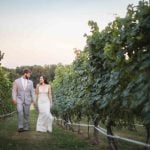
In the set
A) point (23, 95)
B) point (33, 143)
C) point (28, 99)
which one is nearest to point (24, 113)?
point (28, 99)

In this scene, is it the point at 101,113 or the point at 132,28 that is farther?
the point at 101,113

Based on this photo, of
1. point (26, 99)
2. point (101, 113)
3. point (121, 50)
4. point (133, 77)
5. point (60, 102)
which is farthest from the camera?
point (60, 102)

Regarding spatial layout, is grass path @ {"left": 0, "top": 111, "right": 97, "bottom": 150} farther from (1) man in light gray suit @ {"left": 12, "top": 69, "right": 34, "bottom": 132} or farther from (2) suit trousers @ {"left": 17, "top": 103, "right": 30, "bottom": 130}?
(1) man in light gray suit @ {"left": 12, "top": 69, "right": 34, "bottom": 132}

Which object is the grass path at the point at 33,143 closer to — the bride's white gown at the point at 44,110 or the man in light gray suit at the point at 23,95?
the man in light gray suit at the point at 23,95

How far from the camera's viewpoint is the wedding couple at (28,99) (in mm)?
17031

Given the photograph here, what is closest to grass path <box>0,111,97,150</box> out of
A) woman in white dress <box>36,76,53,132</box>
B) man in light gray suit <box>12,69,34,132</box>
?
man in light gray suit <box>12,69,34,132</box>

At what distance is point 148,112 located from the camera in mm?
6910

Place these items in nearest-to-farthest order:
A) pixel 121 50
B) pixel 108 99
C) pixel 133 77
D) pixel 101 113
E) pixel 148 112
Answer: pixel 148 112 < pixel 133 77 < pixel 121 50 < pixel 108 99 < pixel 101 113

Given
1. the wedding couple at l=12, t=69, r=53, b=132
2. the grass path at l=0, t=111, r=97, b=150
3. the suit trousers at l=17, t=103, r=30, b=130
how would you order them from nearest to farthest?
the grass path at l=0, t=111, r=97, b=150 < the suit trousers at l=17, t=103, r=30, b=130 < the wedding couple at l=12, t=69, r=53, b=132

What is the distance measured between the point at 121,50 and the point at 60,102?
20343 mm

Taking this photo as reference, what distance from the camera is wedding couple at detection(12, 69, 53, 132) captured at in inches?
671

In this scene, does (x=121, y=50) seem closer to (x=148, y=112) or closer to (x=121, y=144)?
(x=148, y=112)

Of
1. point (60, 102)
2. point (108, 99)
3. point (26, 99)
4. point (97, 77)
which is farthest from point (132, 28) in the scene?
point (60, 102)

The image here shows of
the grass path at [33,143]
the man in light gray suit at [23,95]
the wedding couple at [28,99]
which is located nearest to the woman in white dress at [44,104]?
the wedding couple at [28,99]
